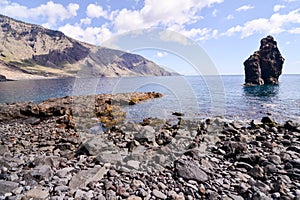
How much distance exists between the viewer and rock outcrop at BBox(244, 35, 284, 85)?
95625 mm

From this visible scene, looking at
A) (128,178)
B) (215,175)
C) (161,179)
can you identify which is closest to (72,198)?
(128,178)

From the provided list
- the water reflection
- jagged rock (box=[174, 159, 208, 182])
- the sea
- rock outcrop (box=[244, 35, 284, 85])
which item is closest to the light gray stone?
jagged rock (box=[174, 159, 208, 182])

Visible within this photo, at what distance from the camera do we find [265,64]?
9994 centimetres

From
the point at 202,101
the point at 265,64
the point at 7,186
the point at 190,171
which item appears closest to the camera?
the point at 7,186

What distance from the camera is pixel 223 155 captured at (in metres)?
8.28

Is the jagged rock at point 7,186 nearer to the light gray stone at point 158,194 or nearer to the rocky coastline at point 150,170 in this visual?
the rocky coastline at point 150,170

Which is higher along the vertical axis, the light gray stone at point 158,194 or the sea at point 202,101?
the light gray stone at point 158,194

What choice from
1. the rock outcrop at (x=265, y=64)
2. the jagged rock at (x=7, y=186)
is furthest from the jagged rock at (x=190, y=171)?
the rock outcrop at (x=265, y=64)

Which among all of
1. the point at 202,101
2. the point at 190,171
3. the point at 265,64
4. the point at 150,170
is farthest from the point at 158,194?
the point at 265,64

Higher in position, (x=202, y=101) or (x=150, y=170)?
(x=150, y=170)

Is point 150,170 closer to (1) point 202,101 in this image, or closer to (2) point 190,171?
(2) point 190,171

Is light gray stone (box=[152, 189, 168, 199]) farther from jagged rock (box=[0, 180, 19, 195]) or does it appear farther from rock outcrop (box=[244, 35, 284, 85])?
rock outcrop (box=[244, 35, 284, 85])

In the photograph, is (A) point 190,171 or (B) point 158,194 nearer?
(B) point 158,194

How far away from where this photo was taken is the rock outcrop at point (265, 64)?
Result: 314ft
